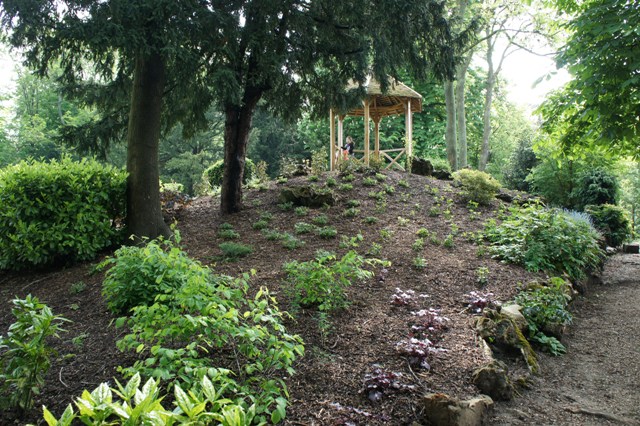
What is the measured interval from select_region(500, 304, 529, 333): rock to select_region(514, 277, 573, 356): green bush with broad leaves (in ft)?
0.26

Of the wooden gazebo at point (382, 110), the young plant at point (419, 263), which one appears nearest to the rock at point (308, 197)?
the young plant at point (419, 263)

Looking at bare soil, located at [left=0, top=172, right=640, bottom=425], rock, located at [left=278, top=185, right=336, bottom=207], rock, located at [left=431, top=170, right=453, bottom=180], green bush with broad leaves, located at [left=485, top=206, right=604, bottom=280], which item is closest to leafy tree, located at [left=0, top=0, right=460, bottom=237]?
rock, located at [left=278, top=185, right=336, bottom=207]

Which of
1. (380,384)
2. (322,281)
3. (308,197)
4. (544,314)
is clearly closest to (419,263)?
(544,314)

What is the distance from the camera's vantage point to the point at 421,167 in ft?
41.4

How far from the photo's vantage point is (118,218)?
6.98 meters

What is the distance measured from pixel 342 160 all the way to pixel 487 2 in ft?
36.3

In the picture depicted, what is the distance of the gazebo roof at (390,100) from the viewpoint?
1323cm

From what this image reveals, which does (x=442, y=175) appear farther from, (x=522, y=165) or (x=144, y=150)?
(x=144, y=150)

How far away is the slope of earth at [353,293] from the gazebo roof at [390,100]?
4115mm

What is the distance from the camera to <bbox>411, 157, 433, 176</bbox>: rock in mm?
12625

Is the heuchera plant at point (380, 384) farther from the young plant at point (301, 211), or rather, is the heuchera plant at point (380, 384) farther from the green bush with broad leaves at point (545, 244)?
the young plant at point (301, 211)

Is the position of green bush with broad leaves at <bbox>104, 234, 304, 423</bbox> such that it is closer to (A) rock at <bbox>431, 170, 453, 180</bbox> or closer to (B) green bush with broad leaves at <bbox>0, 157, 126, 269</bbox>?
(B) green bush with broad leaves at <bbox>0, 157, 126, 269</bbox>

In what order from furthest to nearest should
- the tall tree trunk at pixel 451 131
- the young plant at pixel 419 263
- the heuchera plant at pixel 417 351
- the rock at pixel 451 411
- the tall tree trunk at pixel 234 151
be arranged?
the tall tree trunk at pixel 451 131, the tall tree trunk at pixel 234 151, the young plant at pixel 419 263, the heuchera plant at pixel 417 351, the rock at pixel 451 411

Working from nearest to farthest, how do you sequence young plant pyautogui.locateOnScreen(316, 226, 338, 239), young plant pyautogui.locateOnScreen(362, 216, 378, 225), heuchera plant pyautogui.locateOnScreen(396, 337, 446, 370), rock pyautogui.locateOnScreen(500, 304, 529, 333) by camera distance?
heuchera plant pyautogui.locateOnScreen(396, 337, 446, 370), rock pyautogui.locateOnScreen(500, 304, 529, 333), young plant pyautogui.locateOnScreen(316, 226, 338, 239), young plant pyautogui.locateOnScreen(362, 216, 378, 225)
